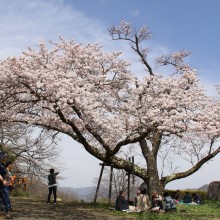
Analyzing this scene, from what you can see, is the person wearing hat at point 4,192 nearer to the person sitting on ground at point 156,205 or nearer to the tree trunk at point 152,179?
the person sitting on ground at point 156,205

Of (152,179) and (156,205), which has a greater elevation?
(152,179)

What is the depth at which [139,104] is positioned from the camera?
17891 millimetres

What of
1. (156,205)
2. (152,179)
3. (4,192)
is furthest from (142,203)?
(4,192)

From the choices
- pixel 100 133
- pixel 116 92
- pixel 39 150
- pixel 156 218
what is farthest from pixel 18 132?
pixel 156 218

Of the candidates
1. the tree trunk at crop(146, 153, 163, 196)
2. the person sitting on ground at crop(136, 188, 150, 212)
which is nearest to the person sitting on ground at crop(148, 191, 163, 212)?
the person sitting on ground at crop(136, 188, 150, 212)

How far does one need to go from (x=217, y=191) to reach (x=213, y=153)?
14.5m

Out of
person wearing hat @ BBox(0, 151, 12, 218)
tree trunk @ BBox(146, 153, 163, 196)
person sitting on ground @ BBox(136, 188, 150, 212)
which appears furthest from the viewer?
tree trunk @ BBox(146, 153, 163, 196)

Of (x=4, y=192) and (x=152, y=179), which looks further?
(x=152, y=179)

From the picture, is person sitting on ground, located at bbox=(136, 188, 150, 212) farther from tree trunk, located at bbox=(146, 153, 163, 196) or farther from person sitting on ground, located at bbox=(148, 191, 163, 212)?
tree trunk, located at bbox=(146, 153, 163, 196)

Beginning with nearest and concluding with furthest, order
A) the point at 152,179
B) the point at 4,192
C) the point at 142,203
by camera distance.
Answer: the point at 4,192 < the point at 142,203 < the point at 152,179

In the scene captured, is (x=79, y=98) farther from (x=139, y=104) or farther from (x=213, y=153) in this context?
(x=213, y=153)

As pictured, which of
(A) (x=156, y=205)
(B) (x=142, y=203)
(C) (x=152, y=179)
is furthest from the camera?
(C) (x=152, y=179)

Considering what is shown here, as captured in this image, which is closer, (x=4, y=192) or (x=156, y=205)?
(x=4, y=192)

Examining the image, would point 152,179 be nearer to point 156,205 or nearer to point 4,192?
point 156,205
